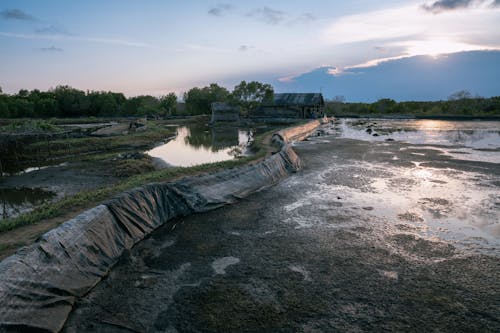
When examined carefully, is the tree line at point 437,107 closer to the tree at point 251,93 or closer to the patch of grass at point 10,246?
the tree at point 251,93

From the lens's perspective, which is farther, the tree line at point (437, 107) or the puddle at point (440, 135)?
the tree line at point (437, 107)

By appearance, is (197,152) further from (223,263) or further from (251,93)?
(251,93)

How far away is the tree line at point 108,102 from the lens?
55844 mm

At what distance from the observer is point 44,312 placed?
438 centimetres

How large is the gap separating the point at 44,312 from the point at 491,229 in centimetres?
925

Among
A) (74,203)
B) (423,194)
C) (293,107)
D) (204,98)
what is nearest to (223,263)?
(74,203)

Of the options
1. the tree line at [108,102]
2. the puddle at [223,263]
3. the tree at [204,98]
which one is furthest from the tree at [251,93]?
Result: the puddle at [223,263]

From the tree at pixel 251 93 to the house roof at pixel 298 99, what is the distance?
292cm

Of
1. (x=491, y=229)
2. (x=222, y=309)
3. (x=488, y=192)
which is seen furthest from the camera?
(x=488, y=192)

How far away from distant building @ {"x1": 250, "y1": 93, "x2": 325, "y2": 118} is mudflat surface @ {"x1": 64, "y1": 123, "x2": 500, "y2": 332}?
41778 millimetres

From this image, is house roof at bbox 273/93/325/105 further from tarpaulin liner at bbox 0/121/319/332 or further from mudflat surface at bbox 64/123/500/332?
tarpaulin liner at bbox 0/121/319/332

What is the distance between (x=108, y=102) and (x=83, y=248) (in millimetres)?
66617

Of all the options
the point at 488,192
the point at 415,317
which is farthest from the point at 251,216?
the point at 488,192

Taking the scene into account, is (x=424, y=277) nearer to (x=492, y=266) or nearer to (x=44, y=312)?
(x=492, y=266)
